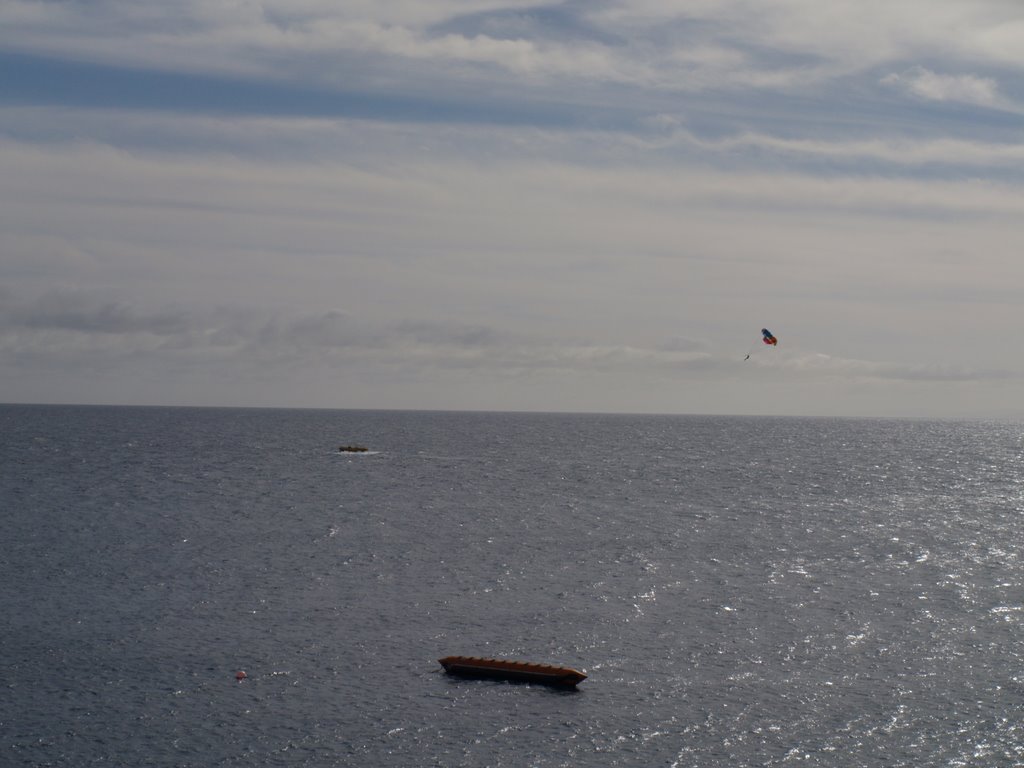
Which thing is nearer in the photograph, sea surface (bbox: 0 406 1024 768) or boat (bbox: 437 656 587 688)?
sea surface (bbox: 0 406 1024 768)

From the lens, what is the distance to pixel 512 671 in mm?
51531

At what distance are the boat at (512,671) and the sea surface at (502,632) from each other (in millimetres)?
695

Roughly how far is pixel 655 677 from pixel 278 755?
19.4 m

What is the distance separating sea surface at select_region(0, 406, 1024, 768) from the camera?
1729 inches

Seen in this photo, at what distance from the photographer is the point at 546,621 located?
63.1 meters

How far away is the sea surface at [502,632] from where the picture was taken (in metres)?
43.9

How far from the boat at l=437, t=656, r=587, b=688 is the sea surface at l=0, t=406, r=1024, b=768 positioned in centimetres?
70

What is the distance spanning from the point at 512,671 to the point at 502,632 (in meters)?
8.89

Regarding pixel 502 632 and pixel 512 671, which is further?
pixel 502 632

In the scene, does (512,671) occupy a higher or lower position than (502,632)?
higher

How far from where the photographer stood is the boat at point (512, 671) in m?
50.6

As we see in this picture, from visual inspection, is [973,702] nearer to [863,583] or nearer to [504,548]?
[863,583]

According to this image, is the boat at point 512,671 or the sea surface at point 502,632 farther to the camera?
the boat at point 512,671

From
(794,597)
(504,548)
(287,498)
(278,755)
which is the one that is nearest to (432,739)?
(278,755)
